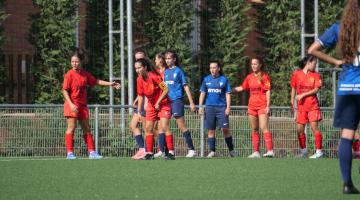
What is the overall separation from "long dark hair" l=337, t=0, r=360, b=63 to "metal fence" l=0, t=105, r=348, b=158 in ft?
37.8

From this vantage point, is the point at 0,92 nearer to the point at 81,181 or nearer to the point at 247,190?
the point at 81,181

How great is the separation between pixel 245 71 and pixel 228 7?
2.10m

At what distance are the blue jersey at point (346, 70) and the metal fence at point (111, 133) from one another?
11287 mm

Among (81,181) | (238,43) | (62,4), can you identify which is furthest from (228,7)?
(81,181)

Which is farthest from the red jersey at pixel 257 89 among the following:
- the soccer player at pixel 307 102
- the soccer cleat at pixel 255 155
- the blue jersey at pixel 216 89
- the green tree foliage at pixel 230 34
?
the green tree foliage at pixel 230 34

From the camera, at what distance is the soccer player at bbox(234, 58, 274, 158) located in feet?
67.9

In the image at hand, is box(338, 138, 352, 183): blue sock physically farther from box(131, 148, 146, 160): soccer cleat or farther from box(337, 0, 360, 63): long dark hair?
box(131, 148, 146, 160): soccer cleat

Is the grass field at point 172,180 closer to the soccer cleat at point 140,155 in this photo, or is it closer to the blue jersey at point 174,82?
the soccer cleat at point 140,155

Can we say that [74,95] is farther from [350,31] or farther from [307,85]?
[350,31]

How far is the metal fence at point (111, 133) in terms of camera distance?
21.9 meters

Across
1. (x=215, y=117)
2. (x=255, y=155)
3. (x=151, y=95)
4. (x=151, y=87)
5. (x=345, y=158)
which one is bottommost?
(x=255, y=155)

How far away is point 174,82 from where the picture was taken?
19.6 meters

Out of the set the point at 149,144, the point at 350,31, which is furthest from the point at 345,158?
the point at 149,144

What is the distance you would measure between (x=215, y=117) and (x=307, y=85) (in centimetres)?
190
